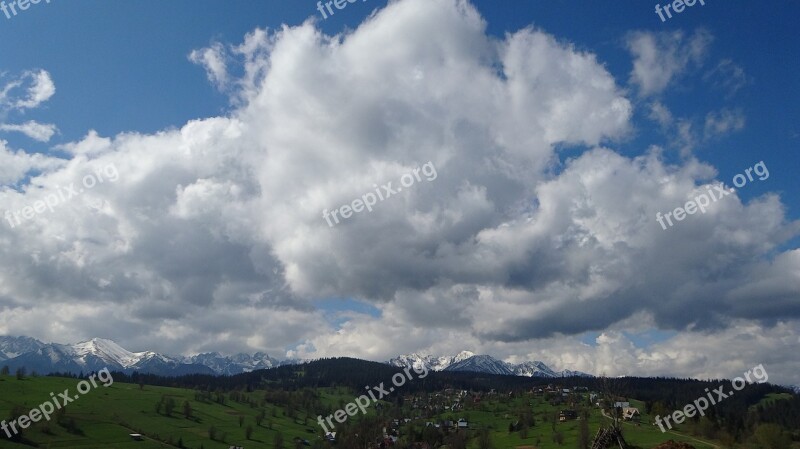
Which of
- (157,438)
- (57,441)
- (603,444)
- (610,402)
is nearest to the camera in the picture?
(603,444)

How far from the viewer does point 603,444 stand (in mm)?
47375

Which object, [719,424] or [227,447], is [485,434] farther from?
[227,447]

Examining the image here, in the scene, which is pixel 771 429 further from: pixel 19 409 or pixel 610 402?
pixel 19 409

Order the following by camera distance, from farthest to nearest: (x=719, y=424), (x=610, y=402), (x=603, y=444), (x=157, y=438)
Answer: (x=157, y=438) → (x=719, y=424) → (x=610, y=402) → (x=603, y=444)

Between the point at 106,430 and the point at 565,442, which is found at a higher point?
the point at 106,430

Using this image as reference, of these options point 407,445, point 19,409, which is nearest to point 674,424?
point 407,445

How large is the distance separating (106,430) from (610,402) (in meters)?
185

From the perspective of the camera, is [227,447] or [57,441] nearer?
[57,441]

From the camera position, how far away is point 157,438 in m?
193

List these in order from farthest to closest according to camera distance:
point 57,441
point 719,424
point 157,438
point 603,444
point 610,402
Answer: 1. point 157,438
2. point 719,424
3. point 57,441
4. point 610,402
5. point 603,444

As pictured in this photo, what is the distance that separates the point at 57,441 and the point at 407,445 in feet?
348

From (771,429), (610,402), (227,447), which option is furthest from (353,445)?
(610,402)

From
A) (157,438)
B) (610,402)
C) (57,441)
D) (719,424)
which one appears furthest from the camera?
(157,438)

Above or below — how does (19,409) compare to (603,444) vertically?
above
